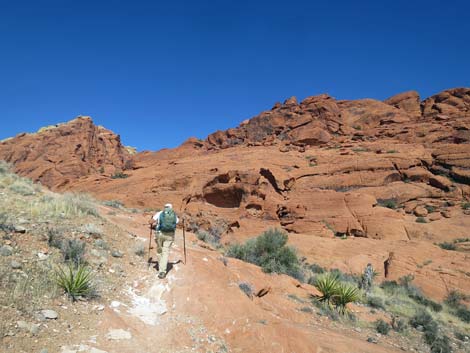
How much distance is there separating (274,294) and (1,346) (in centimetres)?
651

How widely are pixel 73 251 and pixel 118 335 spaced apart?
7.98 ft

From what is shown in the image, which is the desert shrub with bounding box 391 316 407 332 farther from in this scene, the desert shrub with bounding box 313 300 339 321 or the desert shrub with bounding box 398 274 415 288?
the desert shrub with bounding box 398 274 415 288

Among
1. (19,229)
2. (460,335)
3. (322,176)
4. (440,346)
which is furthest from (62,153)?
(440,346)

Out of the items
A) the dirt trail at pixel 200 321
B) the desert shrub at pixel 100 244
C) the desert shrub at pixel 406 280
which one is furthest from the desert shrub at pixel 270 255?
the desert shrub at pixel 100 244

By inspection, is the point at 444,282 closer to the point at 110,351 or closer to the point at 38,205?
the point at 110,351

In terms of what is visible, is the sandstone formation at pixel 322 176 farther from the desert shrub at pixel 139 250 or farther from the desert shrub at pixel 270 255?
the desert shrub at pixel 139 250

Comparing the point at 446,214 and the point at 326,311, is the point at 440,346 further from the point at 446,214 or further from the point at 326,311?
the point at 446,214

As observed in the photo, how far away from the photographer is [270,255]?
41.4 ft

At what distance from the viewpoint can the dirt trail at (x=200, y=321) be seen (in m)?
5.02

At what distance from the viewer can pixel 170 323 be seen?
5676 millimetres

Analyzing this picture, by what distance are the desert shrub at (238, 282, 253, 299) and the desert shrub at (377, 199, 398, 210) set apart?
891 inches

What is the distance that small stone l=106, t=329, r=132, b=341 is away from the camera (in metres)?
4.75

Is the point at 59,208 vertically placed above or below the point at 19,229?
above

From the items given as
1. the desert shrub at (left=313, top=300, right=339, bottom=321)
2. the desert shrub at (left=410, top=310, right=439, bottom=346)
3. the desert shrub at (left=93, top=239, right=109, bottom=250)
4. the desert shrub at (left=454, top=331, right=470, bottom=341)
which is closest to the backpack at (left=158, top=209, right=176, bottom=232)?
the desert shrub at (left=93, top=239, right=109, bottom=250)
